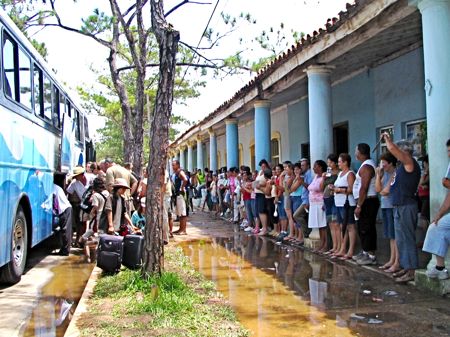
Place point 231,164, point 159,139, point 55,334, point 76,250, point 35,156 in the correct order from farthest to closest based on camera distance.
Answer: point 231,164 → point 76,250 → point 35,156 → point 159,139 → point 55,334

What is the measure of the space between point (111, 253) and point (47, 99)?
3.44m

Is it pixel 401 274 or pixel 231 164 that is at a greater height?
pixel 231 164

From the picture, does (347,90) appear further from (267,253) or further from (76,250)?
(76,250)

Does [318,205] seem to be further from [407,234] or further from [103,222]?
[103,222]

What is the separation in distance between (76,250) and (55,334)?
5113mm

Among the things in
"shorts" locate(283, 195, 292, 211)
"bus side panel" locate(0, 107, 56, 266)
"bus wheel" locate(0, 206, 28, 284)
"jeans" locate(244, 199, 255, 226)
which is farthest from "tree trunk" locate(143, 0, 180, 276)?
"jeans" locate(244, 199, 255, 226)

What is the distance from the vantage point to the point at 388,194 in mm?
6285

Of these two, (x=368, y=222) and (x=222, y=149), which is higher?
(x=222, y=149)

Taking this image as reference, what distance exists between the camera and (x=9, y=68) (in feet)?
20.3

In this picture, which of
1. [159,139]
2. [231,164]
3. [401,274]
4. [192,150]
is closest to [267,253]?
[401,274]

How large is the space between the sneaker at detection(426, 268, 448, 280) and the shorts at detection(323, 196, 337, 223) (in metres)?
2.37

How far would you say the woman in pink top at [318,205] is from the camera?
8336 millimetres

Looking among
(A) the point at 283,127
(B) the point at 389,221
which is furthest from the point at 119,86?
(B) the point at 389,221

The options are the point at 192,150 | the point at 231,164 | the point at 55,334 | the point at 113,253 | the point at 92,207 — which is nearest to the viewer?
the point at 55,334
